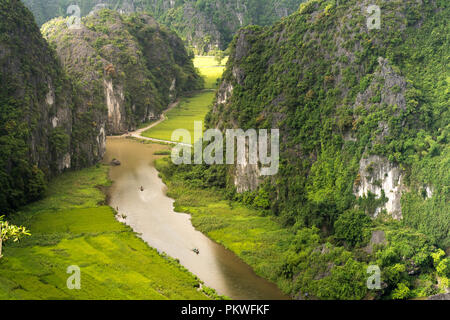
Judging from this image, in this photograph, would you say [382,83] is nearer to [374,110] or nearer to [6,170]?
[374,110]

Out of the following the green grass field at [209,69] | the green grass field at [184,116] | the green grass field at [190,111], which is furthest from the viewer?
the green grass field at [209,69]

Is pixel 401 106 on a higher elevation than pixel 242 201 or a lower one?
higher

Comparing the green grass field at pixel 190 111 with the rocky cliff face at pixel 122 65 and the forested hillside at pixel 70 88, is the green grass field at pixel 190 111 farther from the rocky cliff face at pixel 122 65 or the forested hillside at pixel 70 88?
the forested hillside at pixel 70 88

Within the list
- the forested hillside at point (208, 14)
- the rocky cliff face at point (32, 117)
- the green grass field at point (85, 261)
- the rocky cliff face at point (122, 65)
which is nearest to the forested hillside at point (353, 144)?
the green grass field at point (85, 261)

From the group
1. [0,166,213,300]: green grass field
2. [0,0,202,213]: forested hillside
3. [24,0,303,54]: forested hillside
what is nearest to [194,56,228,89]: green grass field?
[24,0,303,54]: forested hillside

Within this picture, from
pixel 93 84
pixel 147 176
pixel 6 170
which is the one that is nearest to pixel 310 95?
pixel 147 176

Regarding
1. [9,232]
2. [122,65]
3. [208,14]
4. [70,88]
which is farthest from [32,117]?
[208,14]
